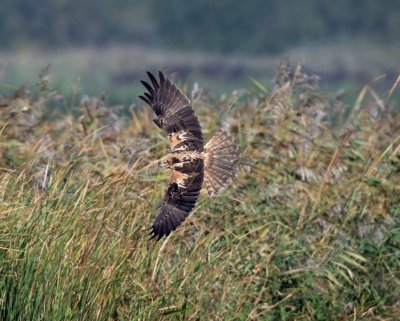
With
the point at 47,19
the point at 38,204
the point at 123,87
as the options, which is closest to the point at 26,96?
the point at 38,204

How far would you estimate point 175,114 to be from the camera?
653 centimetres

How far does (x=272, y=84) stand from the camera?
875 centimetres

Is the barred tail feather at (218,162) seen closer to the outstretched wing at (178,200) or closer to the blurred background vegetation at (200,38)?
the outstretched wing at (178,200)

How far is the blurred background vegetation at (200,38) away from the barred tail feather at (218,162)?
1783 inches

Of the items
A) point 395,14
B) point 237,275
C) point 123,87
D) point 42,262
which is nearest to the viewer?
point 42,262

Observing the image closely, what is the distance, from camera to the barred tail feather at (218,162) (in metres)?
6.61

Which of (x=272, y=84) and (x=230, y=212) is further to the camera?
(x=272, y=84)

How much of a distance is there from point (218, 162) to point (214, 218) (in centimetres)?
77

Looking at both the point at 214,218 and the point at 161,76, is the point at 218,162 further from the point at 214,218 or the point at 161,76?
the point at 214,218

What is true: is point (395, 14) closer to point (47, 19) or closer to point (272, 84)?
point (47, 19)

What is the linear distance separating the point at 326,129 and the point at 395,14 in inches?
2469

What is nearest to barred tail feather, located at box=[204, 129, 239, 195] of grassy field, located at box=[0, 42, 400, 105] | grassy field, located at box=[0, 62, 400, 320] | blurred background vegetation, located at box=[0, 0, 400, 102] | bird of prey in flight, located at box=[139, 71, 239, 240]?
bird of prey in flight, located at box=[139, 71, 239, 240]

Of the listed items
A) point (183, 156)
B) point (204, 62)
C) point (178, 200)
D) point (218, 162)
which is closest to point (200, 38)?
point (204, 62)

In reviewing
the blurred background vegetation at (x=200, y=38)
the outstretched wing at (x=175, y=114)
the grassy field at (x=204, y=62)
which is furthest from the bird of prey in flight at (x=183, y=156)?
the grassy field at (x=204, y=62)
